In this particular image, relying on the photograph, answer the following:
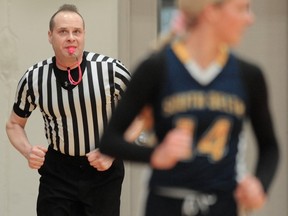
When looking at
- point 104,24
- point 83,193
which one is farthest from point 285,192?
point 83,193

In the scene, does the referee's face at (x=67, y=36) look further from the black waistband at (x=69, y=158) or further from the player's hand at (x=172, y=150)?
the player's hand at (x=172, y=150)

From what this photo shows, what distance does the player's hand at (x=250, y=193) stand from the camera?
174cm

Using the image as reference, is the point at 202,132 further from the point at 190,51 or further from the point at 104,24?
the point at 104,24

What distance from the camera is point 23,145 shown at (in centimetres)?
342

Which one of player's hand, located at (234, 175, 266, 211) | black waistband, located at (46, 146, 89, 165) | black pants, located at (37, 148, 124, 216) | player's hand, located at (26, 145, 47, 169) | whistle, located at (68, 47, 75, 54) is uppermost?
whistle, located at (68, 47, 75, 54)

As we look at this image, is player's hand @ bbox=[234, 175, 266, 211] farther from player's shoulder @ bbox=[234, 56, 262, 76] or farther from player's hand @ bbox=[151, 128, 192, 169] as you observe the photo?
player's shoulder @ bbox=[234, 56, 262, 76]

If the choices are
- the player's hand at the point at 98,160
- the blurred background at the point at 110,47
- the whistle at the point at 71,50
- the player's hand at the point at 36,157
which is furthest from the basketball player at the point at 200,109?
the blurred background at the point at 110,47

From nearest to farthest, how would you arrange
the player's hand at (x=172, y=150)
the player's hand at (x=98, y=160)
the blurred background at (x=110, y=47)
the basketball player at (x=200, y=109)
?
1. the player's hand at (x=172, y=150)
2. the basketball player at (x=200, y=109)
3. the player's hand at (x=98, y=160)
4. the blurred background at (x=110, y=47)

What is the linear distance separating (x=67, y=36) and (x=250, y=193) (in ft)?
6.03

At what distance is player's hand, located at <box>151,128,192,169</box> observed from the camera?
1650mm

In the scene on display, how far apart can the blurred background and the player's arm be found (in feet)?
3.73

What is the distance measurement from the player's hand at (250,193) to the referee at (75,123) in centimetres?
157

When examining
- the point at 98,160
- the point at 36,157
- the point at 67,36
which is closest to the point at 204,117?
the point at 98,160

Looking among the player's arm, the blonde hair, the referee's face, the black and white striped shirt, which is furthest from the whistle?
the blonde hair
